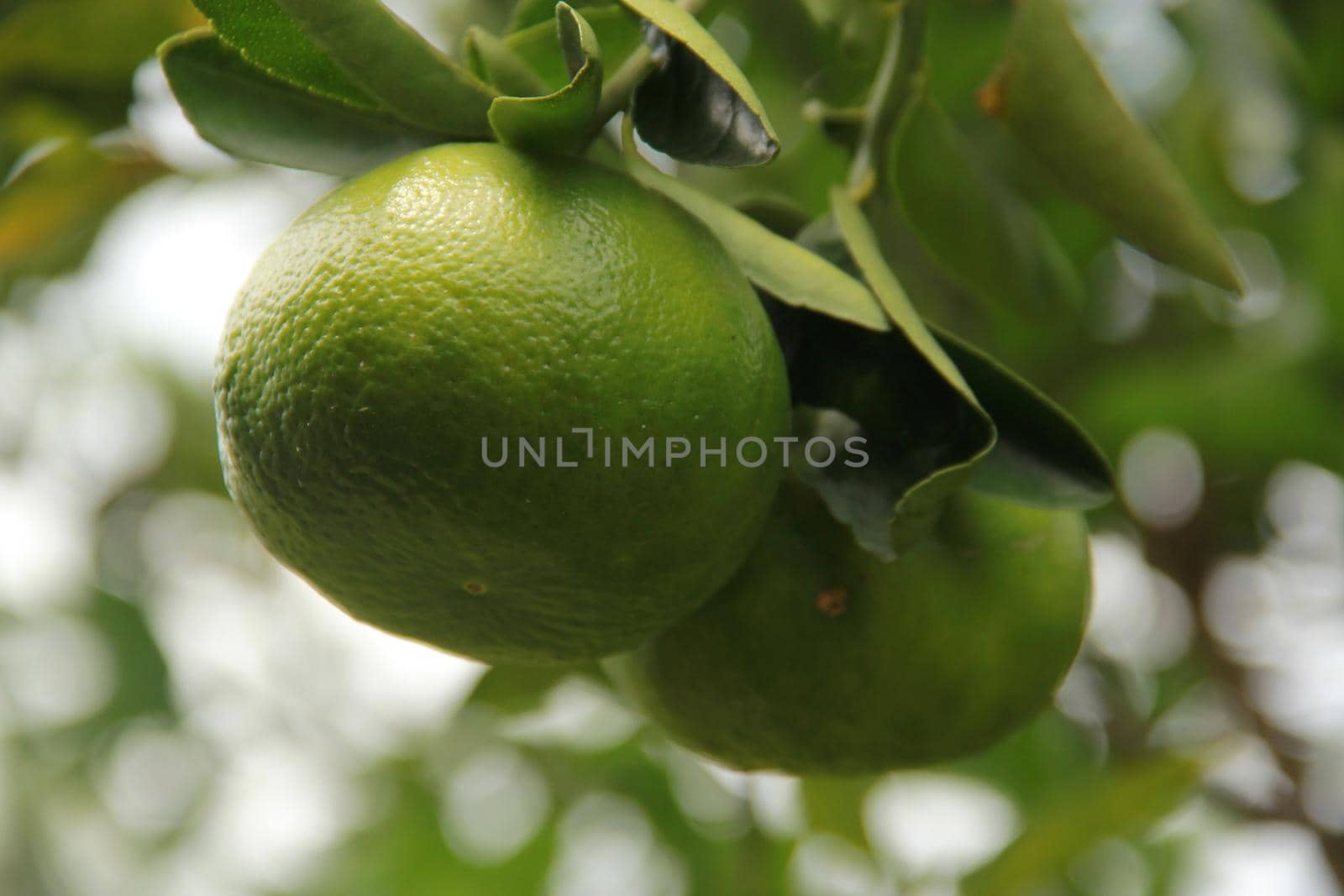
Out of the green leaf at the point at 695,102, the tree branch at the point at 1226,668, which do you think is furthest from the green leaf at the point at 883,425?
the tree branch at the point at 1226,668

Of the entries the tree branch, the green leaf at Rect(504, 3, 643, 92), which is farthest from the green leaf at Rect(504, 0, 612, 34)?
the tree branch

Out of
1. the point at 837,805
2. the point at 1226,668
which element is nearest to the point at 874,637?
the point at 837,805

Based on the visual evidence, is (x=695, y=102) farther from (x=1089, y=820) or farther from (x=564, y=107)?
(x=1089, y=820)

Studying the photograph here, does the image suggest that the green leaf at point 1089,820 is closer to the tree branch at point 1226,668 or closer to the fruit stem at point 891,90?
the tree branch at point 1226,668

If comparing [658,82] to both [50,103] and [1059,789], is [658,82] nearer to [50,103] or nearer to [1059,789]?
[50,103]

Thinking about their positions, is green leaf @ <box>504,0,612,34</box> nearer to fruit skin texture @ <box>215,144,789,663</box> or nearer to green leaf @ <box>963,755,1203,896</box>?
fruit skin texture @ <box>215,144,789,663</box>

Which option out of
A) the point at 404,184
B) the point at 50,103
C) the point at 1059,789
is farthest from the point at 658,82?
the point at 1059,789
